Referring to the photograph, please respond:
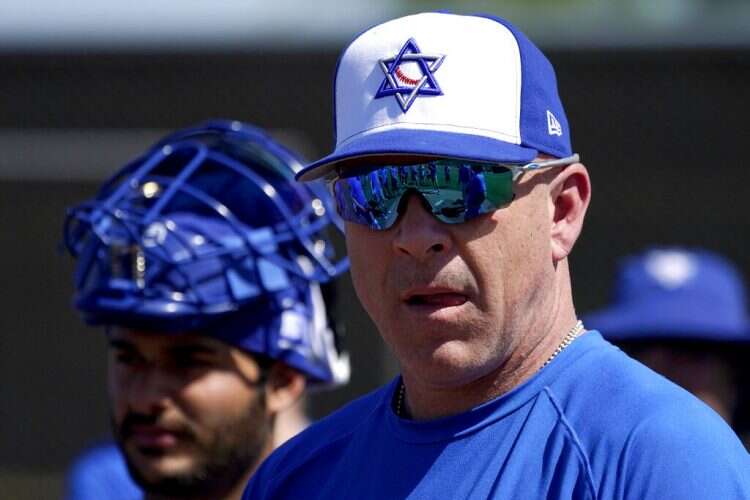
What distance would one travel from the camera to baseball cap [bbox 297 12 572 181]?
248 cm

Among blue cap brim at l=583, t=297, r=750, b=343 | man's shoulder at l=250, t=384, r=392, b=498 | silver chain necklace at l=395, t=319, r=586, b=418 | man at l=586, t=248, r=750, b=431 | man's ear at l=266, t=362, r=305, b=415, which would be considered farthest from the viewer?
blue cap brim at l=583, t=297, r=750, b=343

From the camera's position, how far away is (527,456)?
2379mm

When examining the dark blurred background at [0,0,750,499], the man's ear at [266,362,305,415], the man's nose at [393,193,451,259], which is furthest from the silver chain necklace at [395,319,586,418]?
the dark blurred background at [0,0,750,499]

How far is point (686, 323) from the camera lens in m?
5.39

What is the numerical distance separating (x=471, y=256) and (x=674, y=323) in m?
3.07

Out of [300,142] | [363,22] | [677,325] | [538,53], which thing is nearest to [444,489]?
[538,53]

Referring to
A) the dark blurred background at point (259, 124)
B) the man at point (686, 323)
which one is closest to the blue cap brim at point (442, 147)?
the man at point (686, 323)

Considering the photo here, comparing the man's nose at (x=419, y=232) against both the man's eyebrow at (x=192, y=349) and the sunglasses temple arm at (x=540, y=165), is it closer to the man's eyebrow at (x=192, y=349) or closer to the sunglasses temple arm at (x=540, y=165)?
the sunglasses temple arm at (x=540, y=165)

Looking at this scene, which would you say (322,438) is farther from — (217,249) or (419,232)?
(217,249)

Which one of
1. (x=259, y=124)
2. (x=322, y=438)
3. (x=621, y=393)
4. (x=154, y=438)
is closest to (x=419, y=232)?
(x=621, y=393)

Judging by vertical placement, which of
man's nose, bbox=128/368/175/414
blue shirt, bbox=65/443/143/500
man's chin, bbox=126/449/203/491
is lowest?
blue shirt, bbox=65/443/143/500

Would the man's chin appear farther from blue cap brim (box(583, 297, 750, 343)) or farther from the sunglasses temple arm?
blue cap brim (box(583, 297, 750, 343))

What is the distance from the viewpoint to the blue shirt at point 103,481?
533cm

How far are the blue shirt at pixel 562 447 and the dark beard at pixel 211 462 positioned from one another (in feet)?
3.41
